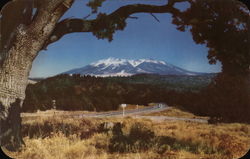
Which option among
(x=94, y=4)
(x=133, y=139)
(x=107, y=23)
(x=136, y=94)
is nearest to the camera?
(x=94, y=4)

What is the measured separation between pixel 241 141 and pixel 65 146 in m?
4.24

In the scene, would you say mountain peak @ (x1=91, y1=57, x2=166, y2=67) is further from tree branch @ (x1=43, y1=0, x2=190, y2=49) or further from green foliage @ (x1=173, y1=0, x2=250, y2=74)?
green foliage @ (x1=173, y1=0, x2=250, y2=74)

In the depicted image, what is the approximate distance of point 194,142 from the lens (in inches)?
358

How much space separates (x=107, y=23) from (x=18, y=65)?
96.2 inches

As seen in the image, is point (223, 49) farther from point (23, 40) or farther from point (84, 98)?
point (23, 40)

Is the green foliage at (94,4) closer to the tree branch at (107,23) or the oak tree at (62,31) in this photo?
the oak tree at (62,31)

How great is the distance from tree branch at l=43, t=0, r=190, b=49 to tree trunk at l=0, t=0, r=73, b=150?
431 mm

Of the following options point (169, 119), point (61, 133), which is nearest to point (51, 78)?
point (61, 133)

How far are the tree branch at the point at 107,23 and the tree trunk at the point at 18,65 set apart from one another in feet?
1.41

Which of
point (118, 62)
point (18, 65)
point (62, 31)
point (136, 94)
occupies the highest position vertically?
point (62, 31)

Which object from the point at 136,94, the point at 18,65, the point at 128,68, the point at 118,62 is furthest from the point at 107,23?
the point at 18,65

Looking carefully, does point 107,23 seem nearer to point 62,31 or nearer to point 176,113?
point 62,31

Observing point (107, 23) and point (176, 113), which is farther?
point (107, 23)

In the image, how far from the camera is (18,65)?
8.82m
